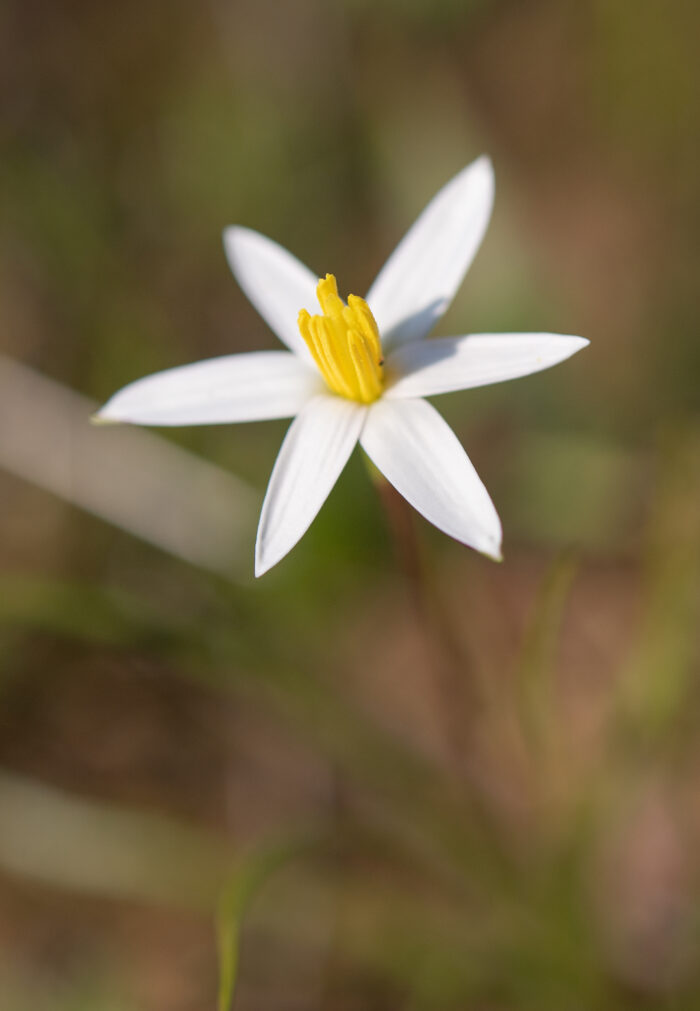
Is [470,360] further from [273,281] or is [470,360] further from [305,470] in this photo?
[273,281]

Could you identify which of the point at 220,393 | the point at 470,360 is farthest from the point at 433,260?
the point at 220,393

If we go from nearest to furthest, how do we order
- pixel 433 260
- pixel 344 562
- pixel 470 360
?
pixel 470 360 < pixel 433 260 < pixel 344 562

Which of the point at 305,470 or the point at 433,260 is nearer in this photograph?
the point at 305,470

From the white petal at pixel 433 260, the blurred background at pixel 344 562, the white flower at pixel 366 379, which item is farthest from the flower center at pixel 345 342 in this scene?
the blurred background at pixel 344 562

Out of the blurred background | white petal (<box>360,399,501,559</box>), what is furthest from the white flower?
the blurred background

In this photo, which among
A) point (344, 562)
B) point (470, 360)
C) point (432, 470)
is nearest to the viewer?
point (432, 470)

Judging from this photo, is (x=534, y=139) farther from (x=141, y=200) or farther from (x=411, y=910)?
(x=411, y=910)

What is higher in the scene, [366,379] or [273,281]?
[273,281]
